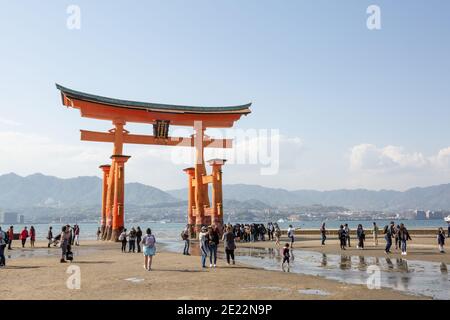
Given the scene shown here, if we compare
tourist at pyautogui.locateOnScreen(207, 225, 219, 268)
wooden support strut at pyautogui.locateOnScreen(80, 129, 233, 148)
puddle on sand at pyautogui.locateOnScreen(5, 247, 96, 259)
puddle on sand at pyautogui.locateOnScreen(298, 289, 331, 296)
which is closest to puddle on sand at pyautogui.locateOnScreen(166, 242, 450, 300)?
puddle on sand at pyautogui.locateOnScreen(298, 289, 331, 296)

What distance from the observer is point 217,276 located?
1247 centimetres

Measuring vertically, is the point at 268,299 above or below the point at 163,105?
below

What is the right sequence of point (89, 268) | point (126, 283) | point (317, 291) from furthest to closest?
1. point (89, 268)
2. point (126, 283)
3. point (317, 291)

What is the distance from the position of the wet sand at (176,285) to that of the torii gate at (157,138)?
1865 cm

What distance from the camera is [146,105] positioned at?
116 ft

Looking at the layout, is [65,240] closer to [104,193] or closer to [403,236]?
[403,236]

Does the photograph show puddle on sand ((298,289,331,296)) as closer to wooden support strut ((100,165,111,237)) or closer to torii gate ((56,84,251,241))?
torii gate ((56,84,251,241))

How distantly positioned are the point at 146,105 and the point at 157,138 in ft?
10.6

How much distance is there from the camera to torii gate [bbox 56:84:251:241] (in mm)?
32594

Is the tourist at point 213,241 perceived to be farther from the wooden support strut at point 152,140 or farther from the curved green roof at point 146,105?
the wooden support strut at point 152,140
